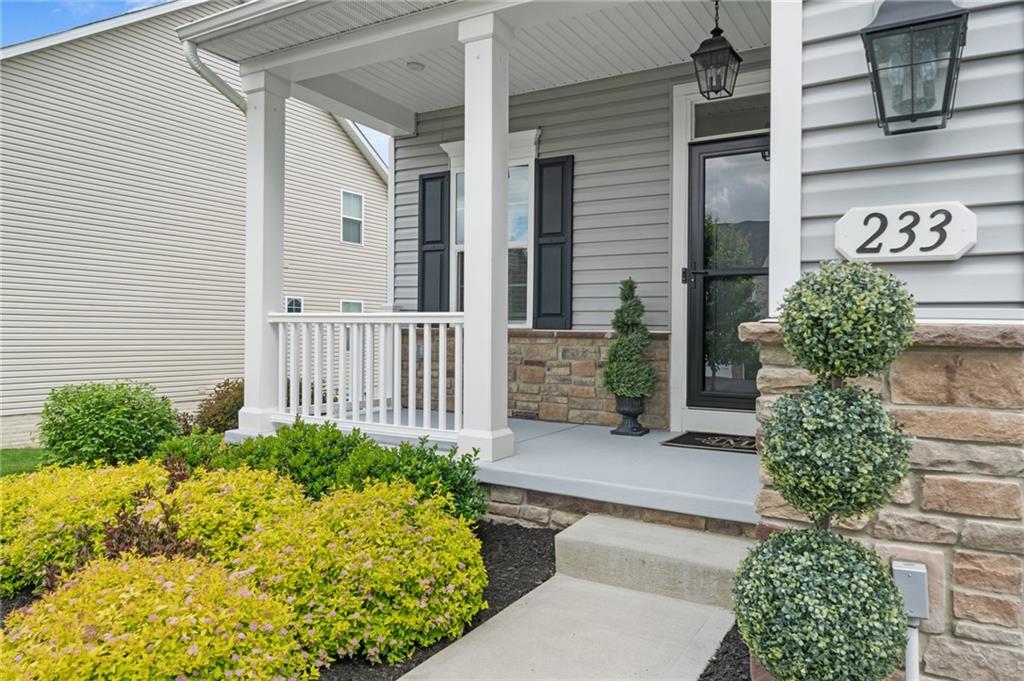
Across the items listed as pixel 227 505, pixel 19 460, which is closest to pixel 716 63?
pixel 227 505

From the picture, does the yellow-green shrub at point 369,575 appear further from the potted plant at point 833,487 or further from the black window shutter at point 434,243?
the black window shutter at point 434,243

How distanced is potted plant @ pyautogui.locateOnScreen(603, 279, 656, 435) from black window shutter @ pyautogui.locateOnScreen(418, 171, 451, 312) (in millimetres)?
1847

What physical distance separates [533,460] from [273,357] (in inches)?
86.8

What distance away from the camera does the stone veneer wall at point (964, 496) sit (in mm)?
1820

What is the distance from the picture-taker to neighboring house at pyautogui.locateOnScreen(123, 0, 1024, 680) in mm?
1905

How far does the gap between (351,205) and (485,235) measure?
373 inches

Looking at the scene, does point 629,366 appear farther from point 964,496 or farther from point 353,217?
point 353,217

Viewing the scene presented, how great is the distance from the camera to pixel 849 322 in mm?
1678

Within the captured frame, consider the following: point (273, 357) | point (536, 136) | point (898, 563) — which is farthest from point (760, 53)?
point (273, 357)

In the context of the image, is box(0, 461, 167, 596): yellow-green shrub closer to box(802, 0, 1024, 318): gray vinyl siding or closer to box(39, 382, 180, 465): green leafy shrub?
box(39, 382, 180, 465): green leafy shrub

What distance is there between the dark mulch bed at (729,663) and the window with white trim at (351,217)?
1115 centimetres

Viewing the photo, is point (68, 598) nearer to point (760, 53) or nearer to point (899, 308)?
point (899, 308)

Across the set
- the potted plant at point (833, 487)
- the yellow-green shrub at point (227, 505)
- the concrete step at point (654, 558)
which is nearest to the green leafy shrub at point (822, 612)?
the potted plant at point (833, 487)

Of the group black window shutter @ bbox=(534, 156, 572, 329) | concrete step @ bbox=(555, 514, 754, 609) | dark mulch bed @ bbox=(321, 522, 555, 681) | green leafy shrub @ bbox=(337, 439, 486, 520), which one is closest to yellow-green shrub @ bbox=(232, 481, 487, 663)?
dark mulch bed @ bbox=(321, 522, 555, 681)
